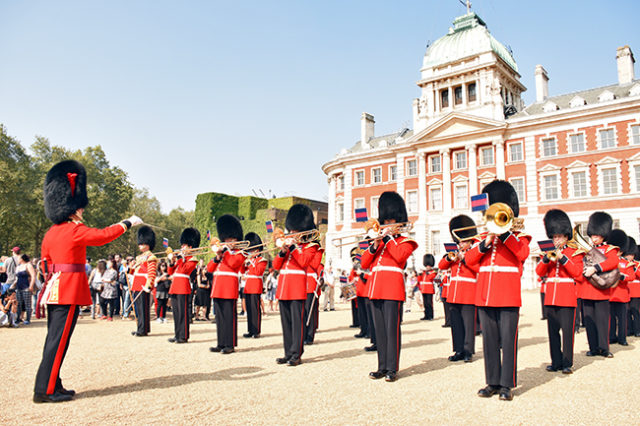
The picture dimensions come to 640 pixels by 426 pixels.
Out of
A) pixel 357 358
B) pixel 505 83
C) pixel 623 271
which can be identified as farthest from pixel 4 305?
pixel 505 83

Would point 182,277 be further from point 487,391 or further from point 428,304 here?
point 428,304

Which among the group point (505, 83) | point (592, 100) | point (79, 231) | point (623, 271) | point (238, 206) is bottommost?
point (623, 271)

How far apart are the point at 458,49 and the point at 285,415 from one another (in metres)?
40.0

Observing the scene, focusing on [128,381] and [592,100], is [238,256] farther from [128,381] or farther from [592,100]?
[592,100]

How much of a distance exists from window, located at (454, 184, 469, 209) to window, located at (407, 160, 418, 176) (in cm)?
402

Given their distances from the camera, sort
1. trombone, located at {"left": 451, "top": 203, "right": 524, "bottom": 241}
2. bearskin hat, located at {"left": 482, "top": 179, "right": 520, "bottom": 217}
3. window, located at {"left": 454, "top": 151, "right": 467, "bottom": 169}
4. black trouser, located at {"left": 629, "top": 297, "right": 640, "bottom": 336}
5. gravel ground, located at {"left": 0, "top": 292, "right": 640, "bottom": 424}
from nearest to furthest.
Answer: gravel ground, located at {"left": 0, "top": 292, "right": 640, "bottom": 424} < trombone, located at {"left": 451, "top": 203, "right": 524, "bottom": 241} < bearskin hat, located at {"left": 482, "top": 179, "right": 520, "bottom": 217} < black trouser, located at {"left": 629, "top": 297, "right": 640, "bottom": 336} < window, located at {"left": 454, "top": 151, "right": 467, "bottom": 169}

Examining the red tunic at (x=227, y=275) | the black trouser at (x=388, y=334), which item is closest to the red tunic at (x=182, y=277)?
the red tunic at (x=227, y=275)

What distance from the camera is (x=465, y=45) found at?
39.4 metres

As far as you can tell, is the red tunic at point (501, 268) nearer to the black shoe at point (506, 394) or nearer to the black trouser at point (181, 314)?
the black shoe at point (506, 394)

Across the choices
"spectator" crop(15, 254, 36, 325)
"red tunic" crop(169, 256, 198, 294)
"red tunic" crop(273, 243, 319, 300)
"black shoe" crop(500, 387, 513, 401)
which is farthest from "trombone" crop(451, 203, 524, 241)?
"spectator" crop(15, 254, 36, 325)

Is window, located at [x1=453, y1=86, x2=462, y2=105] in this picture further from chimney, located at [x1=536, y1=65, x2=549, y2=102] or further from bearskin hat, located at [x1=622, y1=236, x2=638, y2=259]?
bearskin hat, located at [x1=622, y1=236, x2=638, y2=259]

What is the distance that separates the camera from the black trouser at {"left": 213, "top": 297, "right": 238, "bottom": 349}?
8656mm

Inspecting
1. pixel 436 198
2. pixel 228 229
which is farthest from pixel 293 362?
pixel 436 198

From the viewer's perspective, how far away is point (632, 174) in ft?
101
